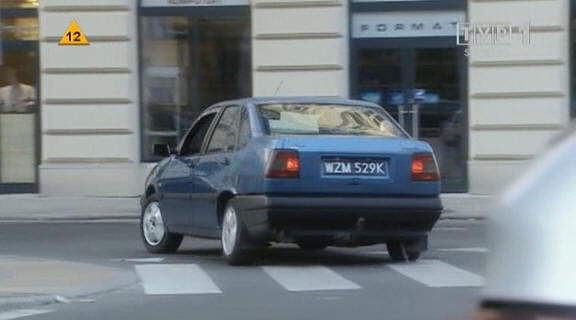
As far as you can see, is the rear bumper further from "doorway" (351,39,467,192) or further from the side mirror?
"doorway" (351,39,467,192)

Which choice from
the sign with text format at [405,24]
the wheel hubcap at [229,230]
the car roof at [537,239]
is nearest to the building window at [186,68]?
the sign with text format at [405,24]

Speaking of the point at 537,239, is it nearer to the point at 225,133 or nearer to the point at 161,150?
the point at 225,133

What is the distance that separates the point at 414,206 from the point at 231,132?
193cm

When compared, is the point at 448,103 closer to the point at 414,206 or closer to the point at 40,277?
the point at 414,206

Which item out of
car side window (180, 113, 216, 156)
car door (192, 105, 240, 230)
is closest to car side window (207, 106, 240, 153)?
car door (192, 105, 240, 230)

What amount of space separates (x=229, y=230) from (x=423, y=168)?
5.98 ft

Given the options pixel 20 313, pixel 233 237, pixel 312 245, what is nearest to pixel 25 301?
pixel 20 313

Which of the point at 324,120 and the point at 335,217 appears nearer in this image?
the point at 335,217

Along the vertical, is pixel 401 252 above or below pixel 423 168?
below

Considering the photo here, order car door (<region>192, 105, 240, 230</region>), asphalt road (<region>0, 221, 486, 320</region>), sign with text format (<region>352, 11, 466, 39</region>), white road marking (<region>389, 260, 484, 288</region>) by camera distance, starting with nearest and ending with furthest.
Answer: asphalt road (<region>0, 221, 486, 320</region>), white road marking (<region>389, 260, 484, 288</region>), car door (<region>192, 105, 240, 230</region>), sign with text format (<region>352, 11, 466, 39</region>)

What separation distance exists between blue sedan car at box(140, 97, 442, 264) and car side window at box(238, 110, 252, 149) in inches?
0.5

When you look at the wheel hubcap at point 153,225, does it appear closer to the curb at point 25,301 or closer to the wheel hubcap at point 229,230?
the wheel hubcap at point 229,230

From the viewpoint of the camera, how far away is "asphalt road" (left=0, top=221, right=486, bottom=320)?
28.7ft

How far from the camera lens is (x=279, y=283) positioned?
1021 centimetres
